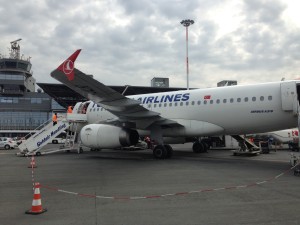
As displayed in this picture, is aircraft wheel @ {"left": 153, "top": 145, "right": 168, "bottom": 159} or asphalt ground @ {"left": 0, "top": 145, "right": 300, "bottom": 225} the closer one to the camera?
asphalt ground @ {"left": 0, "top": 145, "right": 300, "bottom": 225}

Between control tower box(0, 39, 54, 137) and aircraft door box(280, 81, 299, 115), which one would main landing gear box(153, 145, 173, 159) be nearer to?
aircraft door box(280, 81, 299, 115)

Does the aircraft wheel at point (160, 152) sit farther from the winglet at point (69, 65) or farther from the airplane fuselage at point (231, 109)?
the winglet at point (69, 65)

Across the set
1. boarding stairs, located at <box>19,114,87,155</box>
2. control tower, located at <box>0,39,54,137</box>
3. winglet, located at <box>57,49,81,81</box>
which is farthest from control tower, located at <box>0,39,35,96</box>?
winglet, located at <box>57,49,81,81</box>

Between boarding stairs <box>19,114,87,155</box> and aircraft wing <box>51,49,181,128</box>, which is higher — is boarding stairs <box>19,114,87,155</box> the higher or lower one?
the lower one

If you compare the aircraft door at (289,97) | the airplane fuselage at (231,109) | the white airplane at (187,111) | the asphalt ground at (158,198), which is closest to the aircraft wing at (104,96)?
the white airplane at (187,111)

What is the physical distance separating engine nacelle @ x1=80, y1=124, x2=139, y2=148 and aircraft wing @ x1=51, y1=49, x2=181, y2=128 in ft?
2.18

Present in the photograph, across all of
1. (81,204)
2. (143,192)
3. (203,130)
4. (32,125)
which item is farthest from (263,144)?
(32,125)

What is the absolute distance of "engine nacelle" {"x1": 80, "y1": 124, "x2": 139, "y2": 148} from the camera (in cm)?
1456

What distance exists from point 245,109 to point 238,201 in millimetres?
7874

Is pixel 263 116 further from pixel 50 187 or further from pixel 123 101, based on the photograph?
pixel 50 187

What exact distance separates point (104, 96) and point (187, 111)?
4.91 metres

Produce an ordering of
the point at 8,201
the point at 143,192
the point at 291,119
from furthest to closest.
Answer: the point at 291,119
the point at 143,192
the point at 8,201

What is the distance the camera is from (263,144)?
20375 mm

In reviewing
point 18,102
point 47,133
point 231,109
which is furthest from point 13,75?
point 231,109
